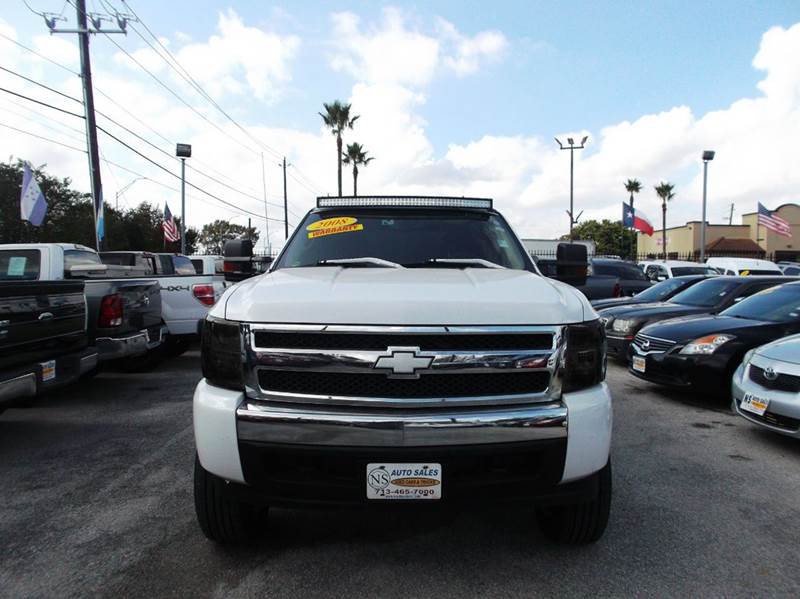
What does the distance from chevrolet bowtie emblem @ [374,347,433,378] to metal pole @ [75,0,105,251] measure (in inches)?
628

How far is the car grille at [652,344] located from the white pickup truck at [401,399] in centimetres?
459

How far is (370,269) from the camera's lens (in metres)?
3.36

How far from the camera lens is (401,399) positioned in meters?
2.42

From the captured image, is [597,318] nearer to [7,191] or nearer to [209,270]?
[209,270]

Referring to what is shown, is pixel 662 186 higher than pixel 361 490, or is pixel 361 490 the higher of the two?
pixel 662 186

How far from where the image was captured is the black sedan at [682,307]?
8.43 m

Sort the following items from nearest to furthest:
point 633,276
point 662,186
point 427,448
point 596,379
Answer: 1. point 427,448
2. point 596,379
3. point 633,276
4. point 662,186

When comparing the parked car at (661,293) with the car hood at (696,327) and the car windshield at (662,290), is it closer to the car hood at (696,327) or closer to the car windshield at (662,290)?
the car windshield at (662,290)

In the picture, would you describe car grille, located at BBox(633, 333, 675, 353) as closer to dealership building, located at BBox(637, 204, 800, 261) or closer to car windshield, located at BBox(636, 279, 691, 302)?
car windshield, located at BBox(636, 279, 691, 302)

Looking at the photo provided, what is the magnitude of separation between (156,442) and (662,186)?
6669 centimetres

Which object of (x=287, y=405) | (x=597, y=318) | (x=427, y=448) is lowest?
(x=427, y=448)

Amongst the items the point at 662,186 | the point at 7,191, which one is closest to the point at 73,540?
the point at 7,191

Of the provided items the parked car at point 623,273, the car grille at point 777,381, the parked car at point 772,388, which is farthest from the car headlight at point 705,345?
the parked car at point 623,273

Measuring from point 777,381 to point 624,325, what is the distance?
401cm
